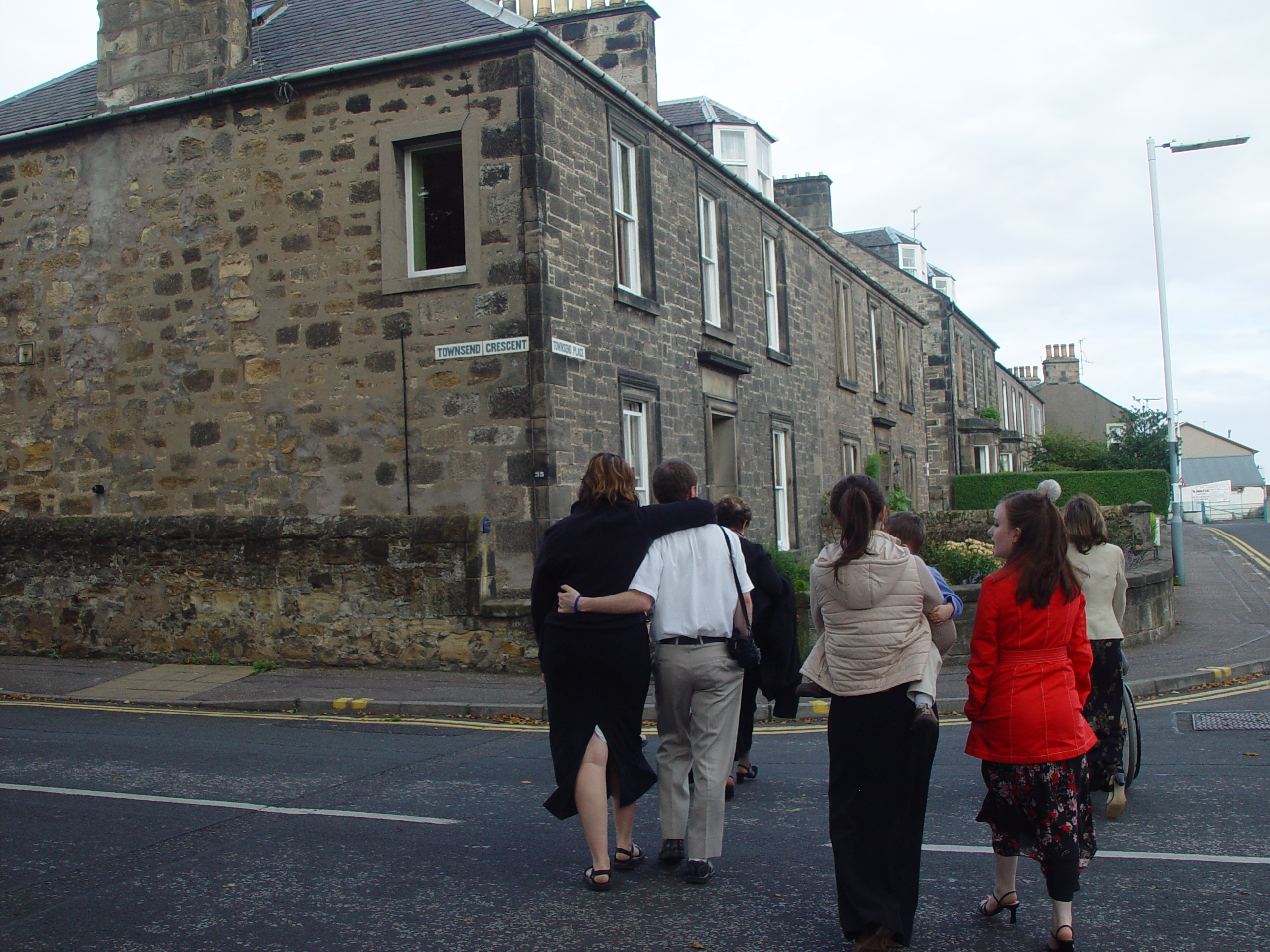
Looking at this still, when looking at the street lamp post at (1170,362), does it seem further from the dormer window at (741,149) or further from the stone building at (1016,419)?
the stone building at (1016,419)

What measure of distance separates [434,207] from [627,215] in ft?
9.09

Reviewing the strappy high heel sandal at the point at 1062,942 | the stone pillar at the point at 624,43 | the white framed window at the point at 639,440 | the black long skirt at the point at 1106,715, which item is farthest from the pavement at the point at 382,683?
the stone pillar at the point at 624,43

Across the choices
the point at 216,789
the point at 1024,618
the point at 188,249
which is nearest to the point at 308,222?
the point at 188,249

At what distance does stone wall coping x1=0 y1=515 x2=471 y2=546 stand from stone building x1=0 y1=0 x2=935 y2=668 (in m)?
0.04

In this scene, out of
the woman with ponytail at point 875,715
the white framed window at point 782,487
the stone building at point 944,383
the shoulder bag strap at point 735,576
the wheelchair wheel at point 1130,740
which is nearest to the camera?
the woman with ponytail at point 875,715

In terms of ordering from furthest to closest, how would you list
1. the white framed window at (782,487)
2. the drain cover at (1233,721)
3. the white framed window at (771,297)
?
1. the white framed window at (771,297)
2. the white framed window at (782,487)
3. the drain cover at (1233,721)

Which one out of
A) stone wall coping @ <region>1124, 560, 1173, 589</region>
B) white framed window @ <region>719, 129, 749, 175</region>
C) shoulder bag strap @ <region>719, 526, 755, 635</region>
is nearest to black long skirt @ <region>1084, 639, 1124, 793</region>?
shoulder bag strap @ <region>719, 526, 755, 635</region>

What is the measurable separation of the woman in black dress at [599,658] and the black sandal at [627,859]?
0.13 metres

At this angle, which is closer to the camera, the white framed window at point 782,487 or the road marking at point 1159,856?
the road marking at point 1159,856

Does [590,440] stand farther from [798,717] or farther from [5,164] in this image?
[5,164]

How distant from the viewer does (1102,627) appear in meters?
6.15

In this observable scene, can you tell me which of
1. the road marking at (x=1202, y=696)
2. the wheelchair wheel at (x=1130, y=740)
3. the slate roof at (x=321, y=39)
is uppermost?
the slate roof at (x=321, y=39)

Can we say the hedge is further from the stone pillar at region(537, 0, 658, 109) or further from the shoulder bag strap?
the shoulder bag strap

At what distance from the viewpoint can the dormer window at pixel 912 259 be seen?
41.9 meters
